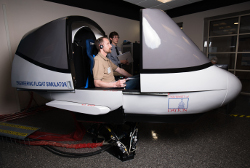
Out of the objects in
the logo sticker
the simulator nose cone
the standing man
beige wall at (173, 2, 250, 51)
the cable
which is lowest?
the cable

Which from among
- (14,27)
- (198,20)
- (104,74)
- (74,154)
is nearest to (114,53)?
(104,74)

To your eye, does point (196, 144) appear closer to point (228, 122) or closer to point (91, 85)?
point (228, 122)

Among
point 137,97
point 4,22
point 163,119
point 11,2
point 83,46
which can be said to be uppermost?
point 11,2

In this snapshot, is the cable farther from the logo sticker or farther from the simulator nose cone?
the simulator nose cone

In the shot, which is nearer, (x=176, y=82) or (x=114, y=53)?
(x=176, y=82)

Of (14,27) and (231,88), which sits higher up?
(14,27)

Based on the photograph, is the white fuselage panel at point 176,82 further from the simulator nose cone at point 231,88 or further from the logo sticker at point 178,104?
the simulator nose cone at point 231,88

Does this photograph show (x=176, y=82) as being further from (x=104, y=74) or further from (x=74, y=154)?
(x=74, y=154)

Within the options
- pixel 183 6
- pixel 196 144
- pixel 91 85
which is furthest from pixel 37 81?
pixel 183 6

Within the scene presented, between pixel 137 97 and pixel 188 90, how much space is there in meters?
0.50

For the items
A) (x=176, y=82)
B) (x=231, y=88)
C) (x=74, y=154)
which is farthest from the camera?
(x=74, y=154)

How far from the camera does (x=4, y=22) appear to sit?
11.2ft

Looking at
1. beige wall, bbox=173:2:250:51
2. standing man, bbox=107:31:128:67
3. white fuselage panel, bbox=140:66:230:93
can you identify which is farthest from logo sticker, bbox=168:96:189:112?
beige wall, bbox=173:2:250:51

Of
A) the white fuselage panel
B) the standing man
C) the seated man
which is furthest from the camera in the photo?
the standing man
